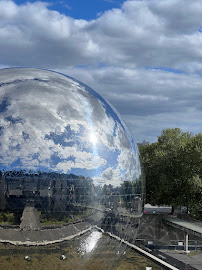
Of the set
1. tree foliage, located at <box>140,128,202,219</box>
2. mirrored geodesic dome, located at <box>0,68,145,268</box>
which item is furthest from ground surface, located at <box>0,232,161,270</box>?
tree foliage, located at <box>140,128,202,219</box>

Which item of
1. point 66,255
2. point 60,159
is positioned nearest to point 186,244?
point 66,255

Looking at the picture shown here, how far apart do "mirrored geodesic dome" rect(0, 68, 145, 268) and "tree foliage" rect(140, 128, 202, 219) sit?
20925mm

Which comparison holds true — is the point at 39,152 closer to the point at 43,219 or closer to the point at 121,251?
the point at 43,219

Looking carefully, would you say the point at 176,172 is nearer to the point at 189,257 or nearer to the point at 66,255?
the point at 189,257

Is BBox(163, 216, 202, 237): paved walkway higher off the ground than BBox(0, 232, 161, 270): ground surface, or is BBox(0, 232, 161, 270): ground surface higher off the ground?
BBox(0, 232, 161, 270): ground surface

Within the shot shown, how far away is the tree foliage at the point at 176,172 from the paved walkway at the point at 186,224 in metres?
1.97

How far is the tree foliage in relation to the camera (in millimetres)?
28766

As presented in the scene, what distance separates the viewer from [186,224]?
1021 inches

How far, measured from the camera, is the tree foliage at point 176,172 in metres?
28.8

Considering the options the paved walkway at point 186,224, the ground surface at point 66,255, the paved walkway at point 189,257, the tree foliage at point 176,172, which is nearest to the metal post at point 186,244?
the paved walkway at point 189,257

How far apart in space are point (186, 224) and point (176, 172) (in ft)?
16.1

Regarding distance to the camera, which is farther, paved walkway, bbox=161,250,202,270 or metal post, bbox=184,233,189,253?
metal post, bbox=184,233,189,253

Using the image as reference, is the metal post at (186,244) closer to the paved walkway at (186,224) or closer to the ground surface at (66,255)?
the paved walkway at (186,224)

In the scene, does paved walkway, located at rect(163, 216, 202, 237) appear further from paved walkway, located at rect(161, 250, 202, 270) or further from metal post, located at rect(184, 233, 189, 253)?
paved walkway, located at rect(161, 250, 202, 270)
